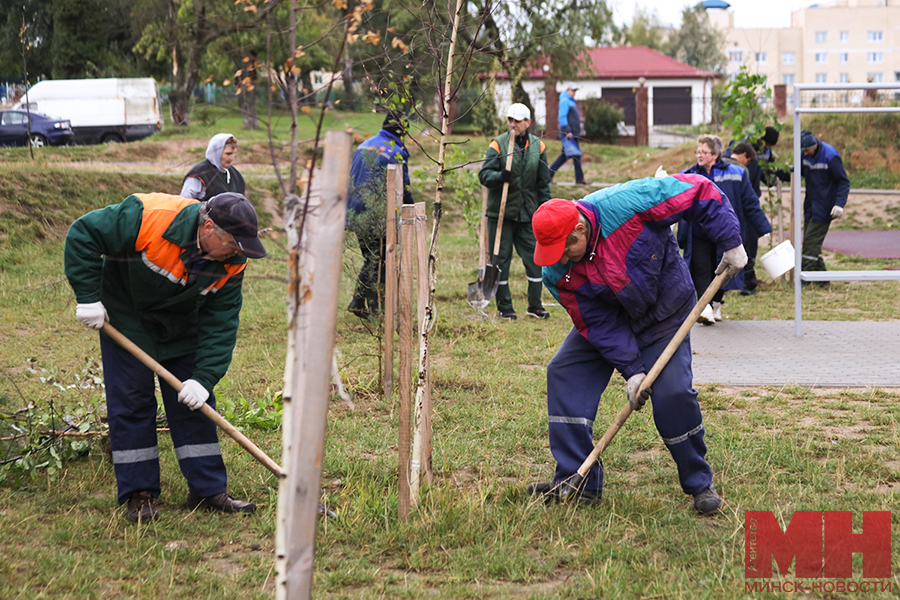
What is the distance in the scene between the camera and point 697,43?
222 ft

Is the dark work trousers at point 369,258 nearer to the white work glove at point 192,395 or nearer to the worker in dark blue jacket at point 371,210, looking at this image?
the worker in dark blue jacket at point 371,210

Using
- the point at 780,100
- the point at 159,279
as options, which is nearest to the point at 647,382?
the point at 159,279

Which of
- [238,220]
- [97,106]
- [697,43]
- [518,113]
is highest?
[697,43]

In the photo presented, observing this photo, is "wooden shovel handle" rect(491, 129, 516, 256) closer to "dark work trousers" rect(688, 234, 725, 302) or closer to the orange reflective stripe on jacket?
"dark work trousers" rect(688, 234, 725, 302)

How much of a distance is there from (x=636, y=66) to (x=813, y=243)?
37.7m

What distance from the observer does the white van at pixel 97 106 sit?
25516 mm

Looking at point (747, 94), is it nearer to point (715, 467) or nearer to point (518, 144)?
point (518, 144)

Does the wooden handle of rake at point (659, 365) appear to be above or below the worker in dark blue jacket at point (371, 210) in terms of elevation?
below

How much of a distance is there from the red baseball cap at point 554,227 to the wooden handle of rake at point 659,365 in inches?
25.7

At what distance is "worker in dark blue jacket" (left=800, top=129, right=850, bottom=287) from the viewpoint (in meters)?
9.90

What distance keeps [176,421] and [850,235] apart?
13.0 metres

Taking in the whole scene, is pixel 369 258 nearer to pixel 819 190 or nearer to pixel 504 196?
pixel 504 196

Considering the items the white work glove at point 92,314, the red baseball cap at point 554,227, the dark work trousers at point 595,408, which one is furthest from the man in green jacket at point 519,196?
the white work glove at point 92,314

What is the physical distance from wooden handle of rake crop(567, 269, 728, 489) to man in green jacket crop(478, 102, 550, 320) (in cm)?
452
